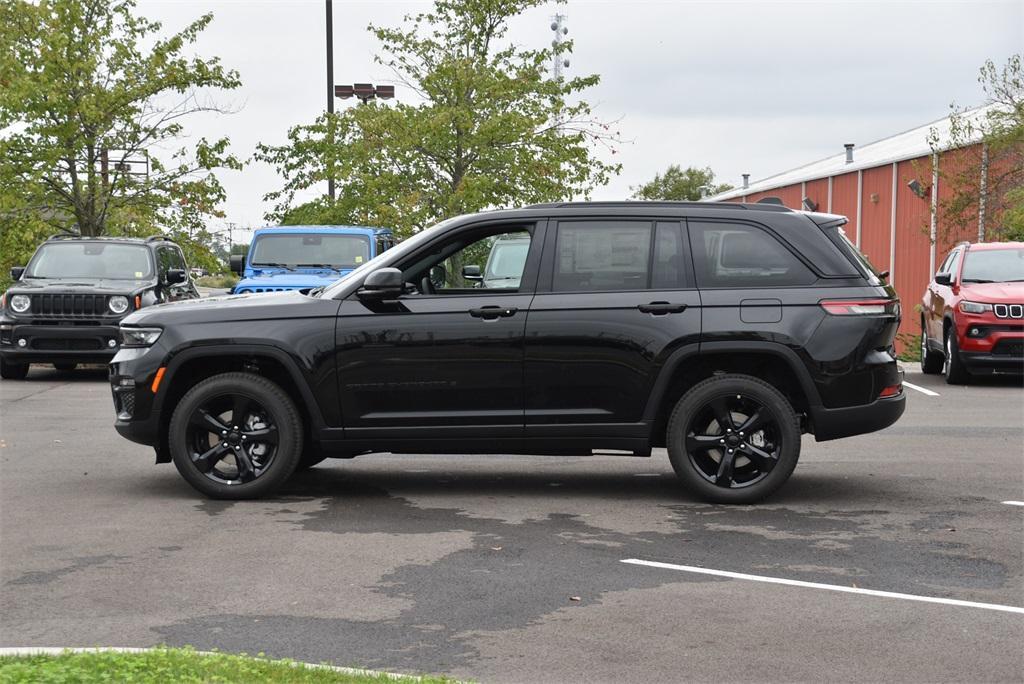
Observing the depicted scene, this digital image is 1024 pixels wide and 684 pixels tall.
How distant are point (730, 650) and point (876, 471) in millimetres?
5296

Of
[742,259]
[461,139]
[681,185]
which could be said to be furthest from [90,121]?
[681,185]

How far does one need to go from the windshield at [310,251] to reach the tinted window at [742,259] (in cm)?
967

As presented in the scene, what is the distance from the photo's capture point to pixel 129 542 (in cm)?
788

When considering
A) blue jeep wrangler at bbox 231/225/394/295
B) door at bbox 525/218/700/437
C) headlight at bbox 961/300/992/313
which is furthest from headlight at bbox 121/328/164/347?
headlight at bbox 961/300/992/313

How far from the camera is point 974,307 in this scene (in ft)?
57.1

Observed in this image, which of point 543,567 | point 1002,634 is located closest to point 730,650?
point 1002,634

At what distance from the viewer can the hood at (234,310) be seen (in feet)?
29.8

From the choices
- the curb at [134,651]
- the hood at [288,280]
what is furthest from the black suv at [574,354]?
the hood at [288,280]

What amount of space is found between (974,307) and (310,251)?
838 centimetres

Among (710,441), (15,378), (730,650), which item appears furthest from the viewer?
(15,378)

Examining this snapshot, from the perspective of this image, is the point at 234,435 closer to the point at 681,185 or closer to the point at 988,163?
the point at 988,163

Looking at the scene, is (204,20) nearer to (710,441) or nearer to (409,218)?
(409,218)

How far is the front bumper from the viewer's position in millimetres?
17984

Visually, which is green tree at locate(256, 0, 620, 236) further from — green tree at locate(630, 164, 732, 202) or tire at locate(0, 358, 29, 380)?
green tree at locate(630, 164, 732, 202)
